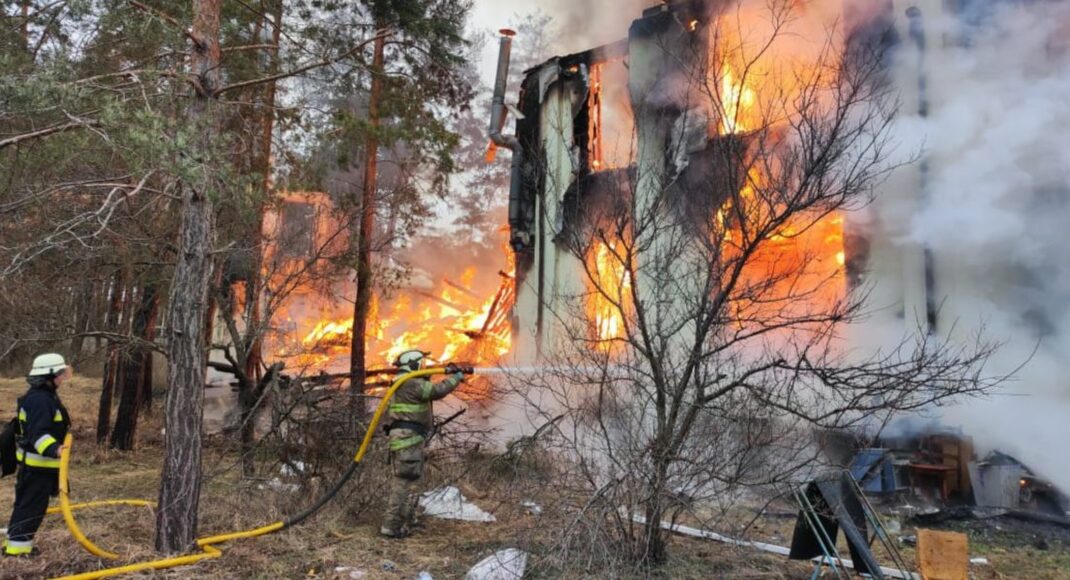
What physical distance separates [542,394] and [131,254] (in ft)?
24.3

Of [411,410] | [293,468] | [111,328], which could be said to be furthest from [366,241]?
[411,410]

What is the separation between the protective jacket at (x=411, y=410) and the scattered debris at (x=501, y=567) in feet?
5.56

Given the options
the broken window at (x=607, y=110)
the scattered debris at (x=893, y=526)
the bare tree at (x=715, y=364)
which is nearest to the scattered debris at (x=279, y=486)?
the bare tree at (x=715, y=364)

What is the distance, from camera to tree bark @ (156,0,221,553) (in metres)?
5.55

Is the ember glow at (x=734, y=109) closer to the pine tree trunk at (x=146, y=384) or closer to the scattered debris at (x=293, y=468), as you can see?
the scattered debris at (x=293, y=468)

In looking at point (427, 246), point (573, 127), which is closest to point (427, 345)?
point (573, 127)

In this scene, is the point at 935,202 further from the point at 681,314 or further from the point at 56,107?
the point at 56,107

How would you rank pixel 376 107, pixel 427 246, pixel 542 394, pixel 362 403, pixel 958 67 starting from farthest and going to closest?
pixel 427 246 → pixel 376 107 → pixel 958 67 → pixel 362 403 → pixel 542 394

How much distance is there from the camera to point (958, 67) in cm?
923

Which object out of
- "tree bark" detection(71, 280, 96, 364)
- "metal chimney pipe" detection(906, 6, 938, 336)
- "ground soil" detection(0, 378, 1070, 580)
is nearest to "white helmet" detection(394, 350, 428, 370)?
"ground soil" detection(0, 378, 1070, 580)

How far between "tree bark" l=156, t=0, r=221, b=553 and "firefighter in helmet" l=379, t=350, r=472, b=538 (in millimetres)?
1883

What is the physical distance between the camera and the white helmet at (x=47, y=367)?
222 inches

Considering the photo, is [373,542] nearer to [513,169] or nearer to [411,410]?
[411,410]

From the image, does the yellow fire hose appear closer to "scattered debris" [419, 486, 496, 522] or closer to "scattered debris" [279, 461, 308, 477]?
"scattered debris" [279, 461, 308, 477]
